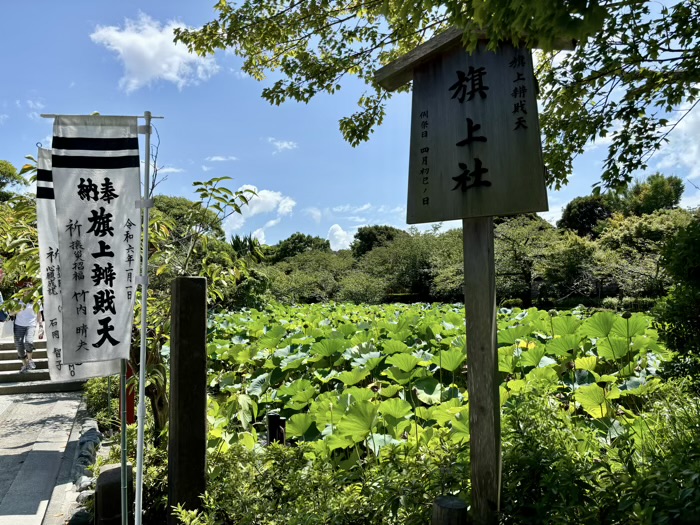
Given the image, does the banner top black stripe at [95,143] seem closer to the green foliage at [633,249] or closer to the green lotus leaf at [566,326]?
the green lotus leaf at [566,326]

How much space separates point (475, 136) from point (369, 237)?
121ft

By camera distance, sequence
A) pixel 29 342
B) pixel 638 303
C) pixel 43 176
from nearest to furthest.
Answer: pixel 43 176
pixel 29 342
pixel 638 303

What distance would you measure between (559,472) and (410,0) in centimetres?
196

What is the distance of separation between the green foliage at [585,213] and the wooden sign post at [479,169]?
33.0m

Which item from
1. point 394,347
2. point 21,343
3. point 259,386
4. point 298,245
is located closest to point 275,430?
point 259,386

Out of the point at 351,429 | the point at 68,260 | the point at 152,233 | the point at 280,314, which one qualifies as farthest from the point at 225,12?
the point at 280,314

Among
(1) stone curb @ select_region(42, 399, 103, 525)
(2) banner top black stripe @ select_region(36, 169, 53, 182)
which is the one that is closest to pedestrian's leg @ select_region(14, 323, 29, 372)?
(1) stone curb @ select_region(42, 399, 103, 525)

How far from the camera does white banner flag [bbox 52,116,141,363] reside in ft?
8.27

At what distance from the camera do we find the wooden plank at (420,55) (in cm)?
223

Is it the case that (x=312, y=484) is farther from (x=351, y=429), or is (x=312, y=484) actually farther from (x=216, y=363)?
(x=216, y=363)

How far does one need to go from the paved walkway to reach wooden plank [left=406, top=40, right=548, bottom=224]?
11.7 feet

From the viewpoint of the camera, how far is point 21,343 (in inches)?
342

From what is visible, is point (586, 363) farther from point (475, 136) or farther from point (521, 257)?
point (521, 257)

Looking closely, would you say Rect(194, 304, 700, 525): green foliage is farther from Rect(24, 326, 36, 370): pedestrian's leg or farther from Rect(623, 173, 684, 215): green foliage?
Rect(623, 173, 684, 215): green foliage
